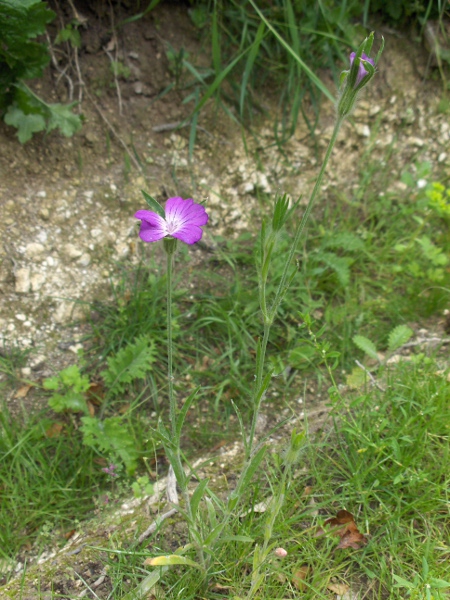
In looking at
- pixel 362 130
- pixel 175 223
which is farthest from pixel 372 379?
pixel 362 130

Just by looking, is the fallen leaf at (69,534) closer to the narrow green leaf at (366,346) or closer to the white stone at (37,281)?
the white stone at (37,281)

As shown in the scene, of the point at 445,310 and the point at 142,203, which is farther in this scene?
the point at 142,203

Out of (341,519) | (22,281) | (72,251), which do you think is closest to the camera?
(341,519)

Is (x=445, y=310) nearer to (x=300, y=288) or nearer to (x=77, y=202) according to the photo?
(x=300, y=288)

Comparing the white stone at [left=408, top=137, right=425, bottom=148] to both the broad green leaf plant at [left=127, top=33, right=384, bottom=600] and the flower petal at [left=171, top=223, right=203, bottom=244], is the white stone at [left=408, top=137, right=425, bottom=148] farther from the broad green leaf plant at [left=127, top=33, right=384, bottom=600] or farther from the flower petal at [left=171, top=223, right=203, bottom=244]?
the flower petal at [left=171, top=223, right=203, bottom=244]

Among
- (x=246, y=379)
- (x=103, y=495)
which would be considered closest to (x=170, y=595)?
(x=103, y=495)

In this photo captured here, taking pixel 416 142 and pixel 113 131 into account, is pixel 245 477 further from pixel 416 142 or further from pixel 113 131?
pixel 416 142
